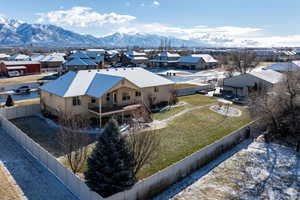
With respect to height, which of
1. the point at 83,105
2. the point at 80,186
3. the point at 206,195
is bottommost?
the point at 206,195

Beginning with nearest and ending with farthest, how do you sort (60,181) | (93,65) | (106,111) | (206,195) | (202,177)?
A: (206,195), (60,181), (202,177), (106,111), (93,65)

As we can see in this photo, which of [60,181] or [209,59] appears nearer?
[60,181]

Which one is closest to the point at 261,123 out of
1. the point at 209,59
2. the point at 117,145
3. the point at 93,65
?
the point at 117,145

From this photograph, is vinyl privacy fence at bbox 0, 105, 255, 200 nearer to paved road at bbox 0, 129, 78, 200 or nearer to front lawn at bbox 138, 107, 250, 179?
paved road at bbox 0, 129, 78, 200

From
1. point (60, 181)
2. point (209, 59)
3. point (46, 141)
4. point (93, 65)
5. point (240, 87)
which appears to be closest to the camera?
point (60, 181)

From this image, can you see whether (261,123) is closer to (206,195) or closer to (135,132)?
(206,195)

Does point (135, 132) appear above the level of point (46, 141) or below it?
above

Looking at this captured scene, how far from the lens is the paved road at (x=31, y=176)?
1223cm

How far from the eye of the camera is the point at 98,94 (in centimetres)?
2295

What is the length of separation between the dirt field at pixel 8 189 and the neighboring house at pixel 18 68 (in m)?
50.0

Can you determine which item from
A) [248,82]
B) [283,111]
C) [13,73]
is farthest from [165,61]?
[283,111]

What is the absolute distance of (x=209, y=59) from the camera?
8175 cm

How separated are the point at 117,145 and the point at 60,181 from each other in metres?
4.89

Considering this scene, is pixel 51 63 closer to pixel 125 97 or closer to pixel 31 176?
pixel 125 97
